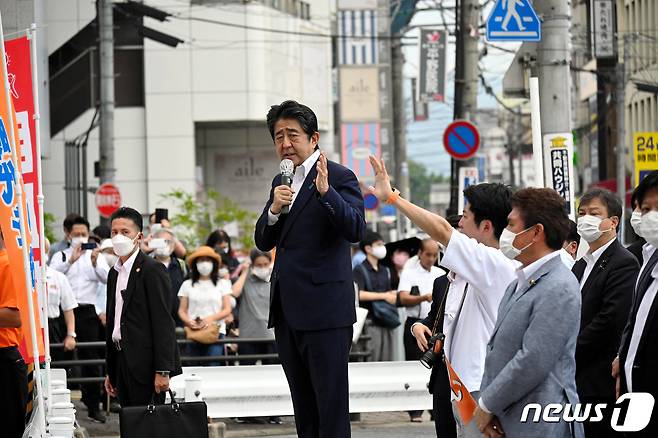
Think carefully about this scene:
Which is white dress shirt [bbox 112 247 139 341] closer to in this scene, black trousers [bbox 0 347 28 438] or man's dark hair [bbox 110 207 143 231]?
man's dark hair [bbox 110 207 143 231]

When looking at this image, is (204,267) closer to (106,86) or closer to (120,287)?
(120,287)

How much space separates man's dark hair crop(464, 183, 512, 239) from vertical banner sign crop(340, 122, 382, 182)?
40.3 meters

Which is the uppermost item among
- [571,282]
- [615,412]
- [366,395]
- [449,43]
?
[449,43]

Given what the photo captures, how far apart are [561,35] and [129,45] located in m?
34.3

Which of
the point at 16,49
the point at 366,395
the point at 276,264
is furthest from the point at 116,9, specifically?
the point at 276,264

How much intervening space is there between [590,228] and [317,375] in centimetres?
204

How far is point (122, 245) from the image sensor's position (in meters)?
9.74

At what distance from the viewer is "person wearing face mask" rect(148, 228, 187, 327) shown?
49.1 feet

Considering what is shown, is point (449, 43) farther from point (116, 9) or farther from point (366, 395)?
point (366, 395)

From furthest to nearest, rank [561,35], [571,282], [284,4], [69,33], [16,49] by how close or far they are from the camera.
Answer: [284,4] < [69,33] < [561,35] < [16,49] < [571,282]

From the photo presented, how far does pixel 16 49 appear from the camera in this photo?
965 centimetres

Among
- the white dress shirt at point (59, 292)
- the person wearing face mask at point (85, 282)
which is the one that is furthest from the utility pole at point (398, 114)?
the white dress shirt at point (59, 292)

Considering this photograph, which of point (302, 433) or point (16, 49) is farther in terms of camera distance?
point (16, 49)

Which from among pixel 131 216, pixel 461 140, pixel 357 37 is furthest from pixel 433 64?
pixel 131 216
